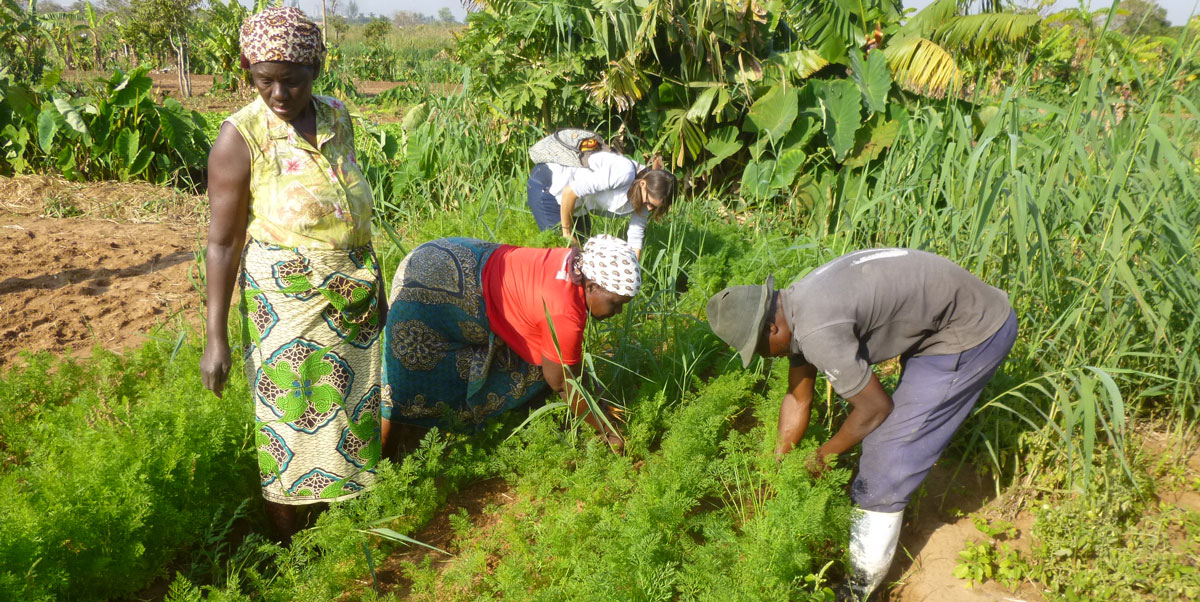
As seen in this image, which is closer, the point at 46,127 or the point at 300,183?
the point at 300,183

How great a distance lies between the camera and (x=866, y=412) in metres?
2.61

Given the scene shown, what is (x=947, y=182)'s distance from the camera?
355 cm

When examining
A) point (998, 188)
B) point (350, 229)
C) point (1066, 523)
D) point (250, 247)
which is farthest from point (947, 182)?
point (250, 247)

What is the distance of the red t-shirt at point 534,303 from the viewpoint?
2.92 metres

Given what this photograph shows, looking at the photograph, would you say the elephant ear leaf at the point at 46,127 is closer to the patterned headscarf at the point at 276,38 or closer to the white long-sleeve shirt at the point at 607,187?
the white long-sleeve shirt at the point at 607,187

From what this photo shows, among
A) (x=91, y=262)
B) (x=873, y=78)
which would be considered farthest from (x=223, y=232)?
(x=873, y=78)

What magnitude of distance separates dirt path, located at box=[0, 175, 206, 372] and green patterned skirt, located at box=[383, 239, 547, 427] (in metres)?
1.69

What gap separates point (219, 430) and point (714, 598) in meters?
1.87

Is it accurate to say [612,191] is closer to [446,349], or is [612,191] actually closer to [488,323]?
[488,323]

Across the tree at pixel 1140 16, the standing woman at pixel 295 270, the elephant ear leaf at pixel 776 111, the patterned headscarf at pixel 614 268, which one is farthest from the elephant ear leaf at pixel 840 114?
the standing woman at pixel 295 270

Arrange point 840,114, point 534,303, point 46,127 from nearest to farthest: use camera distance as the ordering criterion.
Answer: point 534,303 → point 840,114 → point 46,127

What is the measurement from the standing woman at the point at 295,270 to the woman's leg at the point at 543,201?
226 cm

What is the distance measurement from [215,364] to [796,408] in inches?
84.0

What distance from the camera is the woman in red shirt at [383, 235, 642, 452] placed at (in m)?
2.90
